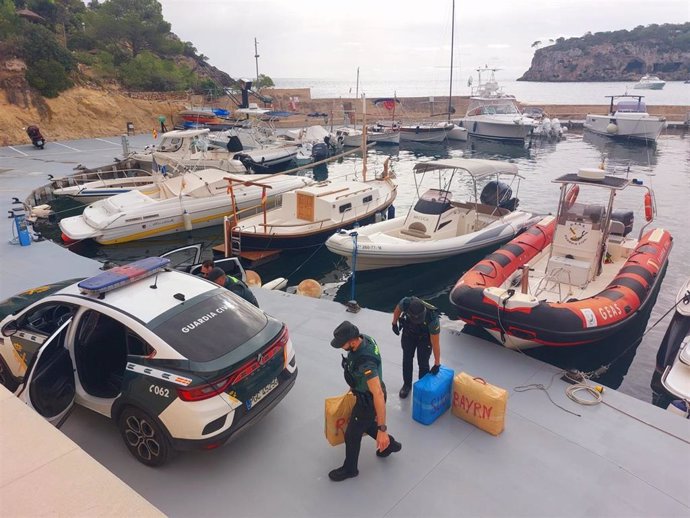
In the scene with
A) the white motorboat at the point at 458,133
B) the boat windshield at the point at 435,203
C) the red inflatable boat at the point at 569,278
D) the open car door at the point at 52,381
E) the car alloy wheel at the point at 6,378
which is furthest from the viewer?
the white motorboat at the point at 458,133

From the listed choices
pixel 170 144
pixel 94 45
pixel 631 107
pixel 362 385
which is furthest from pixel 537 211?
pixel 94 45

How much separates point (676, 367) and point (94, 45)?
1949 inches

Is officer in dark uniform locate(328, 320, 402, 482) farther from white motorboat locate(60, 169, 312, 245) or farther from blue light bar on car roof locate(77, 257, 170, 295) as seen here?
white motorboat locate(60, 169, 312, 245)

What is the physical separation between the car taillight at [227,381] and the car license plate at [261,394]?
22 centimetres

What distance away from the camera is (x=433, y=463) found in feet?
14.5

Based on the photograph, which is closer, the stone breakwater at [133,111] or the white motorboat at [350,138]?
the stone breakwater at [133,111]

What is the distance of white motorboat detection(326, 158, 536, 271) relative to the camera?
11.4m

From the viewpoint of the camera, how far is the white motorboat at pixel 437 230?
37.4 feet

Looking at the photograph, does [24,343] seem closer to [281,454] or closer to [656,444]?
[281,454]

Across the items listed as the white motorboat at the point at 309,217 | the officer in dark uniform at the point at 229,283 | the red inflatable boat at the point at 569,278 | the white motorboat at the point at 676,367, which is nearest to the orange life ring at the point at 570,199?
the red inflatable boat at the point at 569,278

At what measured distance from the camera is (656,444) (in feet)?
15.5

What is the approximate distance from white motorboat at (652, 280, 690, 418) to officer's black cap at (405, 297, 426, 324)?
342 centimetres

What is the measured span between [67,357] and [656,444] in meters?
5.72

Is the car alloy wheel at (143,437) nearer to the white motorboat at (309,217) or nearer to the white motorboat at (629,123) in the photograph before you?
the white motorboat at (309,217)
